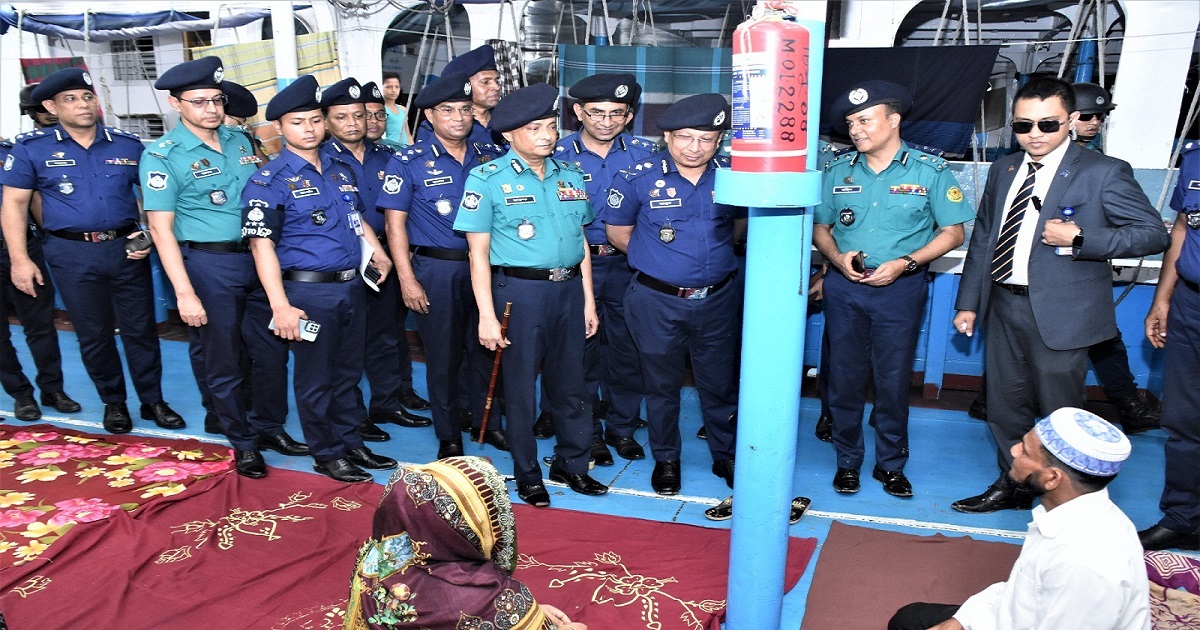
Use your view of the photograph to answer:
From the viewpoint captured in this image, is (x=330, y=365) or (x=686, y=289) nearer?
(x=686, y=289)

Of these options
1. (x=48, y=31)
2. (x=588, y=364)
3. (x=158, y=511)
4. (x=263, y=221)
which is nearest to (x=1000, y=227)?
(x=588, y=364)

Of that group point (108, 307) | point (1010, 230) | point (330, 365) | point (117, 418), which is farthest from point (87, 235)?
point (1010, 230)

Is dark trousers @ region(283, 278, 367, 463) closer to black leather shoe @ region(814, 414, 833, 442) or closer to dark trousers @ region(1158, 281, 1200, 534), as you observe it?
black leather shoe @ region(814, 414, 833, 442)

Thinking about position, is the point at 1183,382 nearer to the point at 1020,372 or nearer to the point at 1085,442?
the point at 1020,372

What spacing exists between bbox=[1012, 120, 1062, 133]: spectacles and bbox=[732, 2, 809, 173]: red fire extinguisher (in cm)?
141

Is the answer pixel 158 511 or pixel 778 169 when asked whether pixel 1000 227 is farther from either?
pixel 158 511

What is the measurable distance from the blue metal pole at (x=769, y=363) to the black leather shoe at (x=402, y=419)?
2456mm

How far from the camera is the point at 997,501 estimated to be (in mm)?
3533

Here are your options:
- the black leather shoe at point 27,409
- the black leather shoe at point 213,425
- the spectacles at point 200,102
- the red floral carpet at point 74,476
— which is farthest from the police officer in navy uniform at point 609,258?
the black leather shoe at point 27,409

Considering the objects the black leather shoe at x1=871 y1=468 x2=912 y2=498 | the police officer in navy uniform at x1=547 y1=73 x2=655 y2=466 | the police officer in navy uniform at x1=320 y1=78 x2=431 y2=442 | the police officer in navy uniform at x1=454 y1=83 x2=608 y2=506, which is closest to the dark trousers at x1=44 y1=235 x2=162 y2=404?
the police officer in navy uniform at x1=320 y1=78 x2=431 y2=442

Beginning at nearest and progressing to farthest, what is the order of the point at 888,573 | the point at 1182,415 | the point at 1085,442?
the point at 1085,442 → the point at 888,573 → the point at 1182,415

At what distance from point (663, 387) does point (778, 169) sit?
1.74 meters

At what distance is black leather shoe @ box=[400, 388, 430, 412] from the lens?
4.91m

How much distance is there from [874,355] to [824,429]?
830 mm
